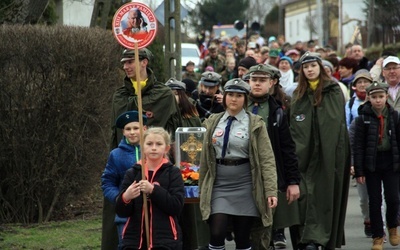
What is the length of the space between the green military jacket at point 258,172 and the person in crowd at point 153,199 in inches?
37.0

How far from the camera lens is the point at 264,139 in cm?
904

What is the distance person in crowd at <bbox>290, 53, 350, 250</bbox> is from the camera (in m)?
10.9

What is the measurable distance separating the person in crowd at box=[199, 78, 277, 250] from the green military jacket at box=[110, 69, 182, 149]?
0.81 metres

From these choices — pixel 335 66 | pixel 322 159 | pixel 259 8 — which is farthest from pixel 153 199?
pixel 259 8

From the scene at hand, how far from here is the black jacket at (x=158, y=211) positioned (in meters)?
7.91

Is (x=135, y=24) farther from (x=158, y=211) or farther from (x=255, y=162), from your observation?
(x=158, y=211)

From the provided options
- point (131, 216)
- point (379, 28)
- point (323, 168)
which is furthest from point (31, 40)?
point (379, 28)

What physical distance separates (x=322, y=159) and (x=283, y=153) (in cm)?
108

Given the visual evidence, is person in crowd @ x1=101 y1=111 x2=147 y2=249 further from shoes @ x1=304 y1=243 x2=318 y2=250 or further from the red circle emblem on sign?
shoes @ x1=304 y1=243 x2=318 y2=250

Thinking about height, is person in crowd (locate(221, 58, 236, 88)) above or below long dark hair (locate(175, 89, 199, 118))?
above

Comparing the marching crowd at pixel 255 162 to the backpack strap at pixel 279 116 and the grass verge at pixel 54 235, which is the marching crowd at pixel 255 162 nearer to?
the backpack strap at pixel 279 116

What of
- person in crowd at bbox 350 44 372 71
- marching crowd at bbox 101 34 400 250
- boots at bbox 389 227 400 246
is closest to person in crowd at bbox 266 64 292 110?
marching crowd at bbox 101 34 400 250

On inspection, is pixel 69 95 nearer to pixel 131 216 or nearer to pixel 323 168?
pixel 323 168

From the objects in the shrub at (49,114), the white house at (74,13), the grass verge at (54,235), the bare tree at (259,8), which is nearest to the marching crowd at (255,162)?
the shrub at (49,114)
